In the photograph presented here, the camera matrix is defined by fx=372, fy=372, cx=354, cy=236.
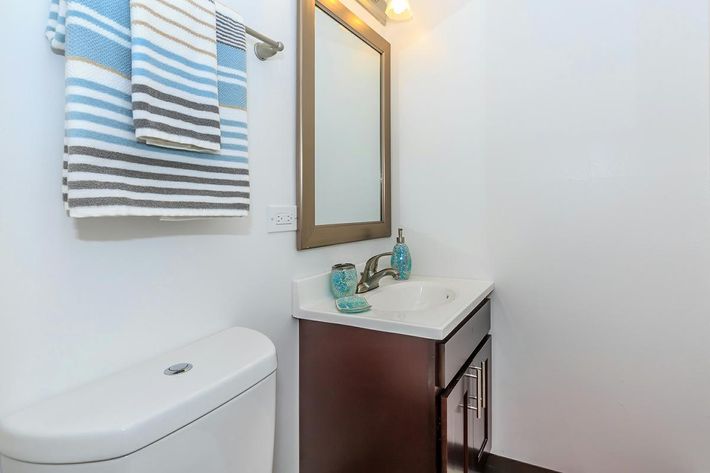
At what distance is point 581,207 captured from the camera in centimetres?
144

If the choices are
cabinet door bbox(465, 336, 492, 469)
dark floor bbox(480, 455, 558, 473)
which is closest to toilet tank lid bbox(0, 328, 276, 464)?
cabinet door bbox(465, 336, 492, 469)

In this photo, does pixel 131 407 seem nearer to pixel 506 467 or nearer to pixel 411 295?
pixel 411 295

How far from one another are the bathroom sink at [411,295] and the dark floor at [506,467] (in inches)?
28.6

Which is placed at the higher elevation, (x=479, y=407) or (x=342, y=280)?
(x=342, y=280)

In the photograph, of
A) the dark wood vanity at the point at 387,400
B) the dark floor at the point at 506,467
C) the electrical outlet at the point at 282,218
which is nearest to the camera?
the dark wood vanity at the point at 387,400

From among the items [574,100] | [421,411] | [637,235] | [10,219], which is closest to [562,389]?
[637,235]

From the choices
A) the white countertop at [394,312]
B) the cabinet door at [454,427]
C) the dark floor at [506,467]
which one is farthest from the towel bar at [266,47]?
the dark floor at [506,467]

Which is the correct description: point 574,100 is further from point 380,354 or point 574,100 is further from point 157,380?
point 157,380

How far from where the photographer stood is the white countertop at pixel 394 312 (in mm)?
1039

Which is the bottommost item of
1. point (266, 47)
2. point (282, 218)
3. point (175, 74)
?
point (282, 218)

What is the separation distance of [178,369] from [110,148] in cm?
46

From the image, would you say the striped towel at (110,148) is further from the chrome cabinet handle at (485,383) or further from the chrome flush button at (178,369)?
the chrome cabinet handle at (485,383)

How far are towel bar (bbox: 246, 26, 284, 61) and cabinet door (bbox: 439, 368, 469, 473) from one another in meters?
1.11

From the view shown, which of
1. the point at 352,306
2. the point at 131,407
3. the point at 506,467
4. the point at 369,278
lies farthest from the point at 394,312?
the point at 506,467
